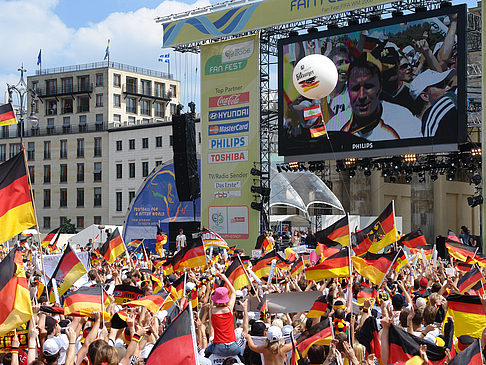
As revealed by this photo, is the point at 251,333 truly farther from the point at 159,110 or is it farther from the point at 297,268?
the point at 159,110

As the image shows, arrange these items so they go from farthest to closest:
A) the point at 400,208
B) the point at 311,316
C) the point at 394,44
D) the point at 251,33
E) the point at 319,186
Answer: the point at 400,208 → the point at 319,186 → the point at 251,33 → the point at 394,44 → the point at 311,316

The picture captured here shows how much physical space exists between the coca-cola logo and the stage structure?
0.77m

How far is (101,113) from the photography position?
71188 millimetres

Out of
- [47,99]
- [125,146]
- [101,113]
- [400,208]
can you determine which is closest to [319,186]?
[400,208]

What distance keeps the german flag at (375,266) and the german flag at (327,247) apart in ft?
5.98

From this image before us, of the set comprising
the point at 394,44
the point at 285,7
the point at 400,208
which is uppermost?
the point at 285,7

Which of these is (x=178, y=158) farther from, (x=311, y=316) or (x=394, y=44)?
(x=311, y=316)

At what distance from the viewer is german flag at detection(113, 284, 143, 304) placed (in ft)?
34.7

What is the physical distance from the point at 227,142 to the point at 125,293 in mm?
21845

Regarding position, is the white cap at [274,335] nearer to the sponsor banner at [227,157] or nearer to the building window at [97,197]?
the sponsor banner at [227,157]

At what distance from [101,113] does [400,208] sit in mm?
36466

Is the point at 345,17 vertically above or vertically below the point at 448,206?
above

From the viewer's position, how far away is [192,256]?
611 inches

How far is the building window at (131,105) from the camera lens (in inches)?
2904
